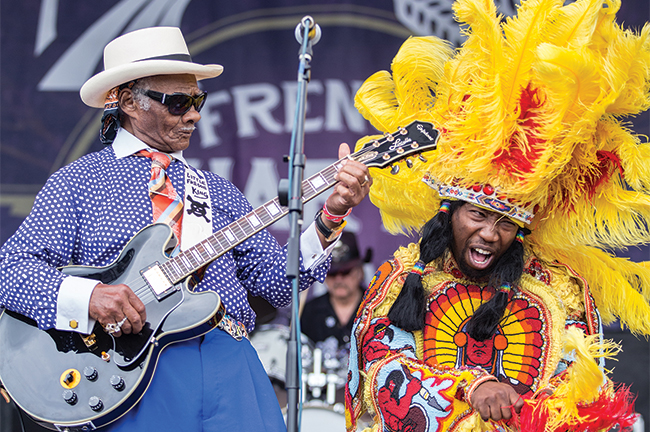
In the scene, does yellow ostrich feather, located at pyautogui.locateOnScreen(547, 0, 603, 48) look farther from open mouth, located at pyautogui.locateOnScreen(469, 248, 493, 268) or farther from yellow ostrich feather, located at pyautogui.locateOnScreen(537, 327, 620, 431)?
yellow ostrich feather, located at pyautogui.locateOnScreen(537, 327, 620, 431)

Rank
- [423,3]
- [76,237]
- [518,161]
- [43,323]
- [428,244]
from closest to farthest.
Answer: [43,323], [76,237], [518,161], [428,244], [423,3]

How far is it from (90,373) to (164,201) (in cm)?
68

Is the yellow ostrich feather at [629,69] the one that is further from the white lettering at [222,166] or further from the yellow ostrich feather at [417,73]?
the white lettering at [222,166]

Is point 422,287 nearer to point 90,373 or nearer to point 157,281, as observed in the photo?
point 157,281

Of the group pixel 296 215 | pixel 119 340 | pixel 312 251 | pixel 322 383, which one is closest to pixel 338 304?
pixel 322 383

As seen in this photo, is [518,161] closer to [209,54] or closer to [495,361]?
[495,361]

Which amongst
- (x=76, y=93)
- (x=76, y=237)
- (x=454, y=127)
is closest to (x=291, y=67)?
(x=76, y=93)

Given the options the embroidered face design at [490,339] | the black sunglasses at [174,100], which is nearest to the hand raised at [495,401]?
the embroidered face design at [490,339]

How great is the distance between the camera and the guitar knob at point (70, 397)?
84.7 inches

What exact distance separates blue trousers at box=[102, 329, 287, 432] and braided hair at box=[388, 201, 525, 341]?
0.69 meters

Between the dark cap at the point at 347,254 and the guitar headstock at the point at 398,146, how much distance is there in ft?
9.92

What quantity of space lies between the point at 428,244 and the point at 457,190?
0.88ft

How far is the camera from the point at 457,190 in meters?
2.72

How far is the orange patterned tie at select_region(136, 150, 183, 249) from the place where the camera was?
246 centimetres
